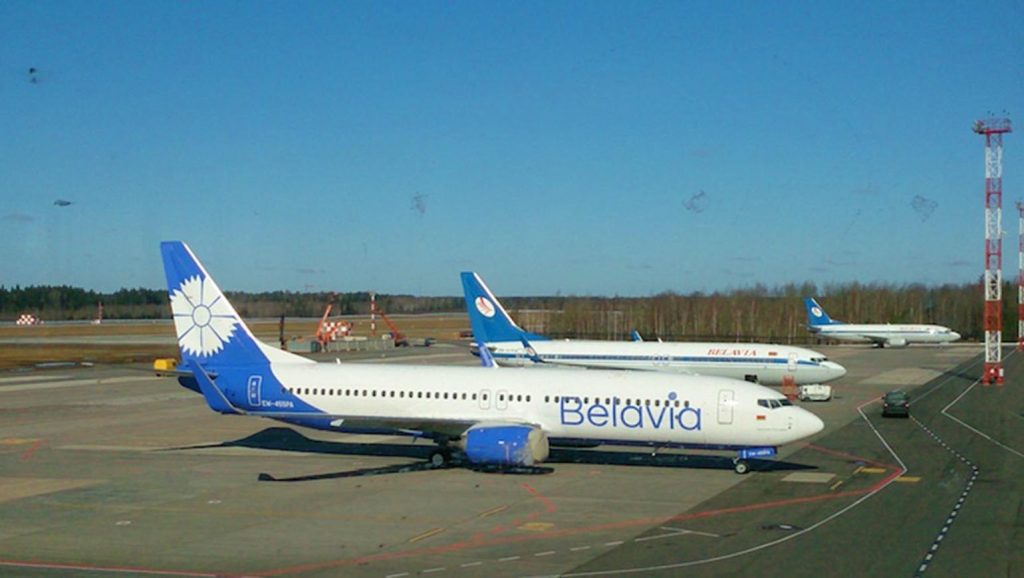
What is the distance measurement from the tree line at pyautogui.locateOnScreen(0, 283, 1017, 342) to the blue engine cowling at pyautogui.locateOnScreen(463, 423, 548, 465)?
10707cm

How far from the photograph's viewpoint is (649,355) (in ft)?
Result: 226

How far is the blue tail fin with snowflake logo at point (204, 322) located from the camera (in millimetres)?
40844

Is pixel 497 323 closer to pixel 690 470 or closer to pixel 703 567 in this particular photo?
pixel 690 470

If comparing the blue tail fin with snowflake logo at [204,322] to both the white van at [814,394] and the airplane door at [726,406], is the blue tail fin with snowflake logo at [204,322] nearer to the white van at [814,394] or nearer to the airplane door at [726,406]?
the airplane door at [726,406]

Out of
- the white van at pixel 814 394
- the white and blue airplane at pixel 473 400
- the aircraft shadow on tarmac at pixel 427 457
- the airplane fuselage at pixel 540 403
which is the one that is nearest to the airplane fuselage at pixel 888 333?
the white van at pixel 814 394

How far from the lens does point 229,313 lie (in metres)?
41.2

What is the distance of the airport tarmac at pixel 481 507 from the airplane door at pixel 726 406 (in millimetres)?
2000

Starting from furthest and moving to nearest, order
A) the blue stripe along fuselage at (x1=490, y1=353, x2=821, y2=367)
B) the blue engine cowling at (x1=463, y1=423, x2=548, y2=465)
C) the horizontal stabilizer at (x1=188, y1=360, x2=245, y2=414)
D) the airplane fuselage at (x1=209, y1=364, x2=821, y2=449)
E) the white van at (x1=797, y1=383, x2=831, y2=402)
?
the blue stripe along fuselage at (x1=490, y1=353, x2=821, y2=367)
the white van at (x1=797, y1=383, x2=831, y2=402)
the horizontal stabilizer at (x1=188, y1=360, x2=245, y2=414)
the airplane fuselage at (x1=209, y1=364, x2=821, y2=449)
the blue engine cowling at (x1=463, y1=423, x2=548, y2=465)

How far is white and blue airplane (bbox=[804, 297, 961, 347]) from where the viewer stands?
142 meters

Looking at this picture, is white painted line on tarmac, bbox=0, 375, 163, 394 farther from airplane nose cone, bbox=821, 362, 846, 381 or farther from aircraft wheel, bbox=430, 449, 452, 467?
airplane nose cone, bbox=821, 362, 846, 381

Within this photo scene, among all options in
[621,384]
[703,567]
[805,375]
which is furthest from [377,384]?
[805,375]

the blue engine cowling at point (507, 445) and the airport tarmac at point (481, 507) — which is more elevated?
the blue engine cowling at point (507, 445)

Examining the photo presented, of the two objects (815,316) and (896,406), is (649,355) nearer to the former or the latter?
(896,406)

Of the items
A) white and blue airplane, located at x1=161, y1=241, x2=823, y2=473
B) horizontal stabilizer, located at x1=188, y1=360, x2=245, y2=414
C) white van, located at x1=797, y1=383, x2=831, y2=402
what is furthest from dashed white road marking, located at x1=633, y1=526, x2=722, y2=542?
white van, located at x1=797, y1=383, x2=831, y2=402
